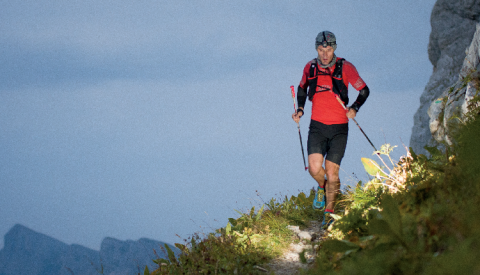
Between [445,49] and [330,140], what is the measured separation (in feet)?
44.8

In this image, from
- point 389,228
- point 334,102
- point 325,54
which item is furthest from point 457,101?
point 389,228

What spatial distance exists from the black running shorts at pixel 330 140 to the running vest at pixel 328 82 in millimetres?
617

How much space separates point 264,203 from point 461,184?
5.05m

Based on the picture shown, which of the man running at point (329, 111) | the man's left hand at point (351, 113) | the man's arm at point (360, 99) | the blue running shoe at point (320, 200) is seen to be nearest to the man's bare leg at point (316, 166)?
the man running at point (329, 111)

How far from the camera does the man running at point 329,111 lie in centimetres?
742

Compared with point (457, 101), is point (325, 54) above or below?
above

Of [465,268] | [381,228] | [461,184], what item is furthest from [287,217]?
[465,268]

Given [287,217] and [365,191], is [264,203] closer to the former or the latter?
[287,217]

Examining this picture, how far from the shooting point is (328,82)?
7570mm

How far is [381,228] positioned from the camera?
3389 mm

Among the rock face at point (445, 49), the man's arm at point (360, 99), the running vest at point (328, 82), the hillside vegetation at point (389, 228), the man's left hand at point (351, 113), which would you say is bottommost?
the hillside vegetation at point (389, 228)

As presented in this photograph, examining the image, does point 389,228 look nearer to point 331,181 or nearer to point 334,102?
point 331,181

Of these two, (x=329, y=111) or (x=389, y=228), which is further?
(x=329, y=111)

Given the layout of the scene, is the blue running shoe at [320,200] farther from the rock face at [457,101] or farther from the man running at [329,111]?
the rock face at [457,101]
